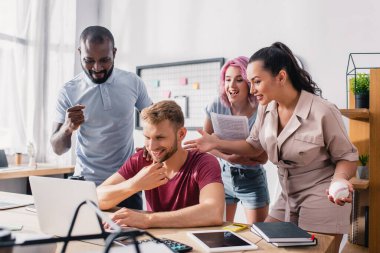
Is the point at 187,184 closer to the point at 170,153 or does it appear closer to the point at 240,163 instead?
the point at 170,153

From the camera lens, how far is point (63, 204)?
1.09 meters

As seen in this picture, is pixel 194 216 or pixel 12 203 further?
pixel 12 203

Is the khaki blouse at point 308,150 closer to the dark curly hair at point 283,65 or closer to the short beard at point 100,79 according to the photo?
the dark curly hair at point 283,65

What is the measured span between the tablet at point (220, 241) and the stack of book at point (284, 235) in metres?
0.07

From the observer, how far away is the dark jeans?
1.92 m

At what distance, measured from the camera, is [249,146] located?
1782 millimetres

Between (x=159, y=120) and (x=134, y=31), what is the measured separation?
7.82ft

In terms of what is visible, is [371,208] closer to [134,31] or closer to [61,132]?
[61,132]

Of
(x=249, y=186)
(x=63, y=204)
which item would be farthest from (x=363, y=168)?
(x=63, y=204)

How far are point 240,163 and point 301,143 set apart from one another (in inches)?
24.0

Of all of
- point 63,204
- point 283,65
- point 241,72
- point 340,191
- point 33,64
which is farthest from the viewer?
point 33,64

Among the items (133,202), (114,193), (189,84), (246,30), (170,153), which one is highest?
(246,30)

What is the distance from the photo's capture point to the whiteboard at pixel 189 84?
129 inches

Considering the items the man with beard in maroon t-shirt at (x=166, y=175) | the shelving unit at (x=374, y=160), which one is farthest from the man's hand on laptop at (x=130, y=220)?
the shelving unit at (x=374, y=160)
